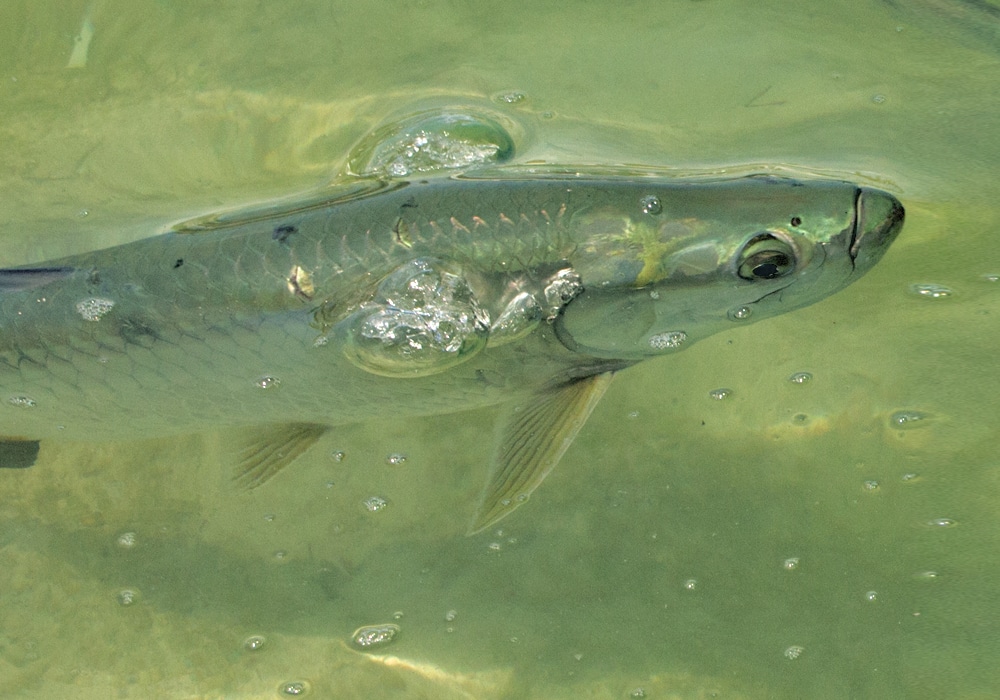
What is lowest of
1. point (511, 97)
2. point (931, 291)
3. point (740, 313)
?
point (931, 291)

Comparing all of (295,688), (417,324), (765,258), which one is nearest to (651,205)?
(765,258)

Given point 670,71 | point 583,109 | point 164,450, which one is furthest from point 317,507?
point 670,71

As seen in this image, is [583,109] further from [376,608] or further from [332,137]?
[376,608]

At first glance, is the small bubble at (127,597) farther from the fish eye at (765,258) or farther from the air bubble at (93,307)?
the fish eye at (765,258)

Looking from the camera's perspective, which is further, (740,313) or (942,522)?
(942,522)

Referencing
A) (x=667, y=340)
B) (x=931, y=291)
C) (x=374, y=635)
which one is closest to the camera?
(x=667, y=340)

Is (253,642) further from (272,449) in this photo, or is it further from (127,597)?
(272,449)
